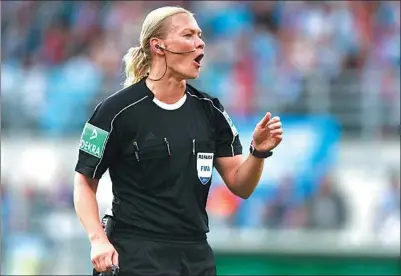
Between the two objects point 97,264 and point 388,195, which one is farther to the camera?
point 388,195

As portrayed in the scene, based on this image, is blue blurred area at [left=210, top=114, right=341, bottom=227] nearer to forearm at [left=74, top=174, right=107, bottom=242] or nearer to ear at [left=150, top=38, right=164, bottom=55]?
ear at [left=150, top=38, right=164, bottom=55]

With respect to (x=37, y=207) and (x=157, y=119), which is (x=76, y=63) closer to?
(x=37, y=207)

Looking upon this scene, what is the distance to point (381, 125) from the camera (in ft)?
47.6

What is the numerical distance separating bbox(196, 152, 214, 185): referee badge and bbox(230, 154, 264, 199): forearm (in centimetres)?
17

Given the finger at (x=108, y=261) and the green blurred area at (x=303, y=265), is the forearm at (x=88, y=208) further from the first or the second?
the green blurred area at (x=303, y=265)

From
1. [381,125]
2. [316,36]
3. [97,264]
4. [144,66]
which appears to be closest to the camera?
[97,264]

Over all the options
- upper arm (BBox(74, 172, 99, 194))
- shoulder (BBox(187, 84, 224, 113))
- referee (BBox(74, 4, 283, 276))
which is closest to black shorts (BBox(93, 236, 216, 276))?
referee (BBox(74, 4, 283, 276))

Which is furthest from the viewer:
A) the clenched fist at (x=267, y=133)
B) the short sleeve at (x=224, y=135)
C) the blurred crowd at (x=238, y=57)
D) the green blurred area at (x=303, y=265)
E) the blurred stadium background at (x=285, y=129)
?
the blurred crowd at (x=238, y=57)

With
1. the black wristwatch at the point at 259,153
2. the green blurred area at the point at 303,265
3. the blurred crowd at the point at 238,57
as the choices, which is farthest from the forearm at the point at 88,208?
the blurred crowd at the point at 238,57

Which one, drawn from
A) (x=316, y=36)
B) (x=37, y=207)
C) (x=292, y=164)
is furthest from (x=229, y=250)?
(x=316, y=36)

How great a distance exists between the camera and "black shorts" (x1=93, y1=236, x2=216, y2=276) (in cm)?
571

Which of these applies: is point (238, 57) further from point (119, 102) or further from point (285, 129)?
point (119, 102)

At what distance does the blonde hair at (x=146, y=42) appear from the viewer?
586cm

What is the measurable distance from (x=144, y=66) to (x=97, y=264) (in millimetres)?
1113
